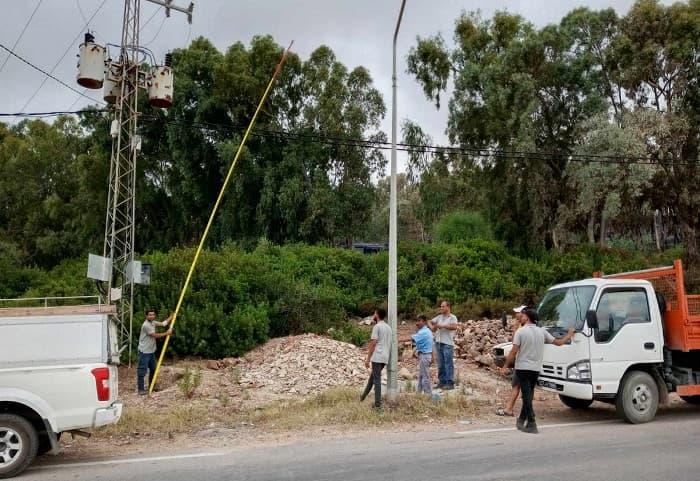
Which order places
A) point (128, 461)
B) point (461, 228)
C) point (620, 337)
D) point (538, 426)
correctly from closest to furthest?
point (128, 461)
point (620, 337)
point (538, 426)
point (461, 228)

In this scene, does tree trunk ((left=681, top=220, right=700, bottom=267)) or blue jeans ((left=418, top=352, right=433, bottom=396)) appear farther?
tree trunk ((left=681, top=220, right=700, bottom=267))

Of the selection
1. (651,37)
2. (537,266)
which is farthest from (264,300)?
(651,37)

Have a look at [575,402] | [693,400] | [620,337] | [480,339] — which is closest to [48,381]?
[620,337]

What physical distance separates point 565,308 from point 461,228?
2257cm

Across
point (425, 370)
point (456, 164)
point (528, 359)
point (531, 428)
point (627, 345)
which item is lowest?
point (531, 428)

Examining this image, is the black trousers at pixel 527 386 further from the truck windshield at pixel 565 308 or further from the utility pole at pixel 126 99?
the utility pole at pixel 126 99

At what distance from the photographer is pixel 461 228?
32.2m

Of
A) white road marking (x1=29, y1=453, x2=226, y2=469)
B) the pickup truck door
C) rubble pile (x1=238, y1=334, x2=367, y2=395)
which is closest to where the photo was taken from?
white road marking (x1=29, y1=453, x2=226, y2=469)

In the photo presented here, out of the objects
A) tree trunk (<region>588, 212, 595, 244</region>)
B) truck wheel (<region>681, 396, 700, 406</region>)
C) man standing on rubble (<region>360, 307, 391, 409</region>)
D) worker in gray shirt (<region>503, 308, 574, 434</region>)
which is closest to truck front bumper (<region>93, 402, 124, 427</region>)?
man standing on rubble (<region>360, 307, 391, 409</region>)

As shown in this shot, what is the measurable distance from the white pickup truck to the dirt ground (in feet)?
3.88

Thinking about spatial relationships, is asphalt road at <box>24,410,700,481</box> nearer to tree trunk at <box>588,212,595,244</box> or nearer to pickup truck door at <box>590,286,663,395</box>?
pickup truck door at <box>590,286,663,395</box>

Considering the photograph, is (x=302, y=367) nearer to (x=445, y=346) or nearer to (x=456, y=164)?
(x=445, y=346)

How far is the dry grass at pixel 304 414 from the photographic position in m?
9.66

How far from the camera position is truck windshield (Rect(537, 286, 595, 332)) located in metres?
9.49
